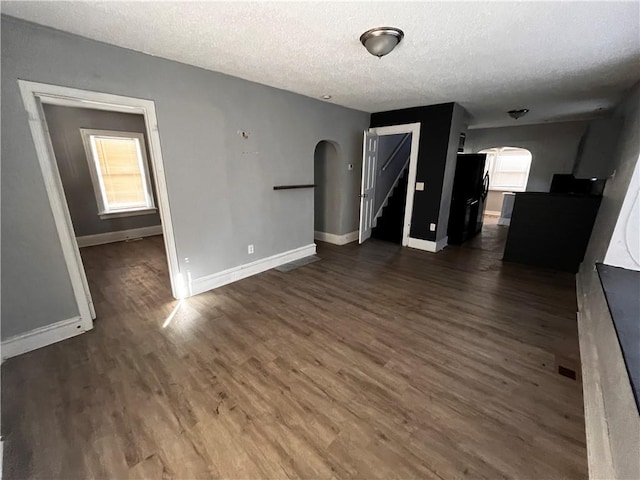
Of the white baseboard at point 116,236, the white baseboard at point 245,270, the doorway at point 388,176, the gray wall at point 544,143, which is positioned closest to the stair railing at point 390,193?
the doorway at point 388,176

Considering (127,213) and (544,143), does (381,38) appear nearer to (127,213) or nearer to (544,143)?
(127,213)

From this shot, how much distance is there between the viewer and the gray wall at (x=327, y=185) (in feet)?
15.5

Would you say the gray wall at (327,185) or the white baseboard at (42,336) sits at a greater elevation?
the gray wall at (327,185)

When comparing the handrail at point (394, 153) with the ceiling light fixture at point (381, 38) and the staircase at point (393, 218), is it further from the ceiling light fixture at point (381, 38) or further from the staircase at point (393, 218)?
the ceiling light fixture at point (381, 38)

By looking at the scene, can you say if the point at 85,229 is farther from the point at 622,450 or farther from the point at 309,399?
the point at 622,450

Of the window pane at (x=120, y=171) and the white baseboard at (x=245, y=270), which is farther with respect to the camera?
the window pane at (x=120, y=171)

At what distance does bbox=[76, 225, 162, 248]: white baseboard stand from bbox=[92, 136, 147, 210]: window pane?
19.2 inches

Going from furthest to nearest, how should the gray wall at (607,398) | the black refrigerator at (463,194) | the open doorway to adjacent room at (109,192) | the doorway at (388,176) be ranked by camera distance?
1. the black refrigerator at (463,194)
2. the doorway at (388,176)
3. the open doorway to adjacent room at (109,192)
4. the gray wall at (607,398)

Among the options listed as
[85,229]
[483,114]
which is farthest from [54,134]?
→ [483,114]

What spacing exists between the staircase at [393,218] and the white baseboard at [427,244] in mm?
324

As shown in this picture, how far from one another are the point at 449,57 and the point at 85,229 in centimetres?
611

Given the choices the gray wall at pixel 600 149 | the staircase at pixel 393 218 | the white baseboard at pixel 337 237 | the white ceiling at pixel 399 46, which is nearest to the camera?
the white ceiling at pixel 399 46

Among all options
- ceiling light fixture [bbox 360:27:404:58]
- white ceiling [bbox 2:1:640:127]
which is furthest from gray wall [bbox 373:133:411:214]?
ceiling light fixture [bbox 360:27:404:58]

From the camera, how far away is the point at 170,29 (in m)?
1.88
